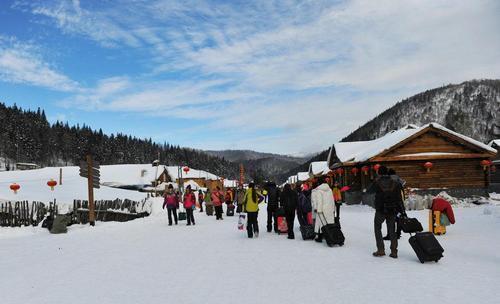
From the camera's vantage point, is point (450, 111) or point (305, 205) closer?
point (305, 205)

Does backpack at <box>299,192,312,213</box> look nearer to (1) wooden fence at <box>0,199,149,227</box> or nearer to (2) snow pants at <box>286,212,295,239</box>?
(2) snow pants at <box>286,212,295,239</box>

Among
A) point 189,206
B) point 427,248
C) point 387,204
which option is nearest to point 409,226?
point 387,204

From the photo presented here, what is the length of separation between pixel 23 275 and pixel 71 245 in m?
4.43

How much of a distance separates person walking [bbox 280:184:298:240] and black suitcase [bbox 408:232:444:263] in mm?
4679

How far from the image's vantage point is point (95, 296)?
598 centimetres

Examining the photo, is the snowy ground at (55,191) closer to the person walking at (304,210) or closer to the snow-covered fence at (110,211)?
the snow-covered fence at (110,211)

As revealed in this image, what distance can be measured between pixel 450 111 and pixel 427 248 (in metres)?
178

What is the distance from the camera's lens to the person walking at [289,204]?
12156 mm

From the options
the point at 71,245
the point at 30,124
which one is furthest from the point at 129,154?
the point at 71,245

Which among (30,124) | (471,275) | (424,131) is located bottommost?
(471,275)

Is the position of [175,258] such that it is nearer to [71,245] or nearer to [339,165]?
[71,245]

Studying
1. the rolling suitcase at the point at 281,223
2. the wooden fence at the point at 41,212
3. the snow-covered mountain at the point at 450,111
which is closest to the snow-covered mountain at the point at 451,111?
the snow-covered mountain at the point at 450,111

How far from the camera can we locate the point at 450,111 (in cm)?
16675

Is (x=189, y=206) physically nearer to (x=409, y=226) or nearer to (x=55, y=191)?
(x=409, y=226)
